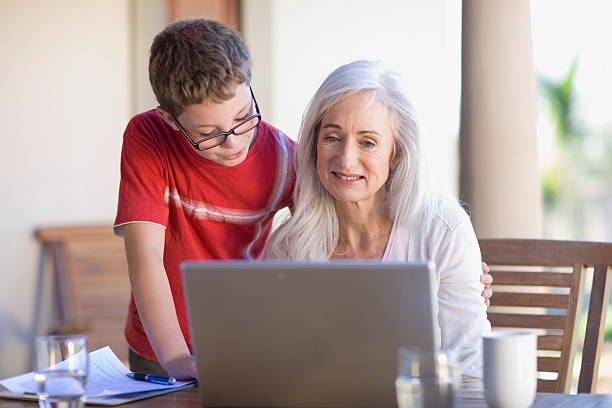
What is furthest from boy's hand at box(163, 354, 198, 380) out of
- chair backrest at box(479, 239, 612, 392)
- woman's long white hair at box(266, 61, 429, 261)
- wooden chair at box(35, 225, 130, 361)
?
wooden chair at box(35, 225, 130, 361)

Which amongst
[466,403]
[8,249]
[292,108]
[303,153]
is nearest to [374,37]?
[292,108]

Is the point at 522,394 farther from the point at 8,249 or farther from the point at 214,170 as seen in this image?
the point at 8,249

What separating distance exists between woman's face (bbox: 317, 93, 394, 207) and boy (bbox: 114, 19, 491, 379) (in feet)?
0.62

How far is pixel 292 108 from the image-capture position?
553 centimetres

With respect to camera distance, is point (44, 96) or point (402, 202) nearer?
point (402, 202)

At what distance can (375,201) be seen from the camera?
2436 mm

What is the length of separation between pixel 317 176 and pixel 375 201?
0.52ft

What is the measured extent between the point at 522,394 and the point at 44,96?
12.7 ft

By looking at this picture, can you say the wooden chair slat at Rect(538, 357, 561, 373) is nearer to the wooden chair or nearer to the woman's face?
the woman's face

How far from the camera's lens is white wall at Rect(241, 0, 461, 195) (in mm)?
5418

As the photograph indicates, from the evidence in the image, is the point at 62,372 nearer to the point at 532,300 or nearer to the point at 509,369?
the point at 509,369

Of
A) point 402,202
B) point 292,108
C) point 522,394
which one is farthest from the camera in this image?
point 292,108

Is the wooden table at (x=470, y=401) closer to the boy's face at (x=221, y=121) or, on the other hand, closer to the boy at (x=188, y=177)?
the boy at (x=188, y=177)

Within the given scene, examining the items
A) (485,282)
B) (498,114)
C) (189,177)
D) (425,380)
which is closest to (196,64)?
(189,177)
